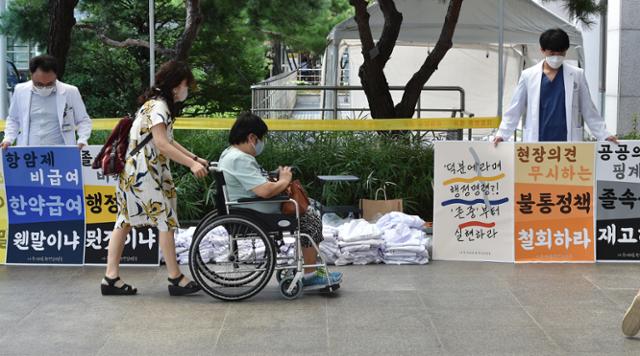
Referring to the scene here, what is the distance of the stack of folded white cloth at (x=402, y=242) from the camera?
27.0 feet

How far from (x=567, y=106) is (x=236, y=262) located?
3.08 meters

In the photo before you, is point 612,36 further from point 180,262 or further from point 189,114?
point 180,262

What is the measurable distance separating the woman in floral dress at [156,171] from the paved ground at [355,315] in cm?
40

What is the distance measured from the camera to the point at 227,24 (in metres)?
18.6

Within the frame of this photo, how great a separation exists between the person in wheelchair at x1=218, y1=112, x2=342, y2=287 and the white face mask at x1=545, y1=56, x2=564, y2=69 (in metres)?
2.42

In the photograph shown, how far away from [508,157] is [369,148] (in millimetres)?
2286

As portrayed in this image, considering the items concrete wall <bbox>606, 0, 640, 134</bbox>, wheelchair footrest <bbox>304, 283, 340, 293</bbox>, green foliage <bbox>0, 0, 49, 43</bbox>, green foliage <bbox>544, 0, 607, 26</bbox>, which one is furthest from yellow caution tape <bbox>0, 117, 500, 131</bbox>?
green foliage <bbox>0, 0, 49, 43</bbox>

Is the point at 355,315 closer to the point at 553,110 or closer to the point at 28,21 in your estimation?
the point at 553,110

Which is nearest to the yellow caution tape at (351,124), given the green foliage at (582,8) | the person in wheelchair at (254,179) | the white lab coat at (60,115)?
the white lab coat at (60,115)

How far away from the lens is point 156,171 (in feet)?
23.0

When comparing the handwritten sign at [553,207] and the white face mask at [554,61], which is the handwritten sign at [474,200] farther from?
the white face mask at [554,61]

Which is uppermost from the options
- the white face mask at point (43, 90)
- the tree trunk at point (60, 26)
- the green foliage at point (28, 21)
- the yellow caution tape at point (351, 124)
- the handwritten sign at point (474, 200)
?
the green foliage at point (28, 21)

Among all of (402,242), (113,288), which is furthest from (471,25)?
(113,288)

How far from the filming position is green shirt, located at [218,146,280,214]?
681 cm
